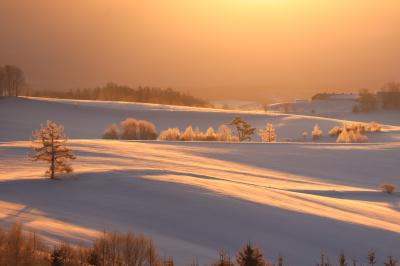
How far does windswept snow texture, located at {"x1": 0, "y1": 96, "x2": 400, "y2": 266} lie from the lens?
16172 mm

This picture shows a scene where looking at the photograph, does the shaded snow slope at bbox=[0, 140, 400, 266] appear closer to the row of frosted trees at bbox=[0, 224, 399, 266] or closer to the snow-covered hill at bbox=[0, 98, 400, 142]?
the row of frosted trees at bbox=[0, 224, 399, 266]

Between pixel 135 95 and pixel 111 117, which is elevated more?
pixel 135 95

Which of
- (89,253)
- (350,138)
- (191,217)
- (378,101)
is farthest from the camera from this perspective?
(378,101)

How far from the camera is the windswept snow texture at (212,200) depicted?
1617 centimetres

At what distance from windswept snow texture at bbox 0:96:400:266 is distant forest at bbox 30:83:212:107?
8618cm

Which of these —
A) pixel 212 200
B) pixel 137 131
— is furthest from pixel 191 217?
pixel 137 131

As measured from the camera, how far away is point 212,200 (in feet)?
65.6

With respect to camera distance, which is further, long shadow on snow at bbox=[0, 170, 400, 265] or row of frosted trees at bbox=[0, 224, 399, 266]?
long shadow on snow at bbox=[0, 170, 400, 265]

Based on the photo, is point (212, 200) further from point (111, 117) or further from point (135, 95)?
point (135, 95)

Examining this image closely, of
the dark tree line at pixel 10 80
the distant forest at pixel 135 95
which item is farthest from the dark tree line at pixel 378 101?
the dark tree line at pixel 10 80

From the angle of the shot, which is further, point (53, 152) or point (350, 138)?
point (350, 138)

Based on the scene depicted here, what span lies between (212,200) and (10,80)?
76.3 meters

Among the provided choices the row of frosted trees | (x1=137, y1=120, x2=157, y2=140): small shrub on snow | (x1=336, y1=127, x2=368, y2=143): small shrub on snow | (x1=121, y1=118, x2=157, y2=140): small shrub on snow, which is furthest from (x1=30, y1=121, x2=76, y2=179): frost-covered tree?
(x1=336, y1=127, x2=368, y2=143): small shrub on snow

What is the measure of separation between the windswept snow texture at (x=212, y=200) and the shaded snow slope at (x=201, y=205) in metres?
0.03
